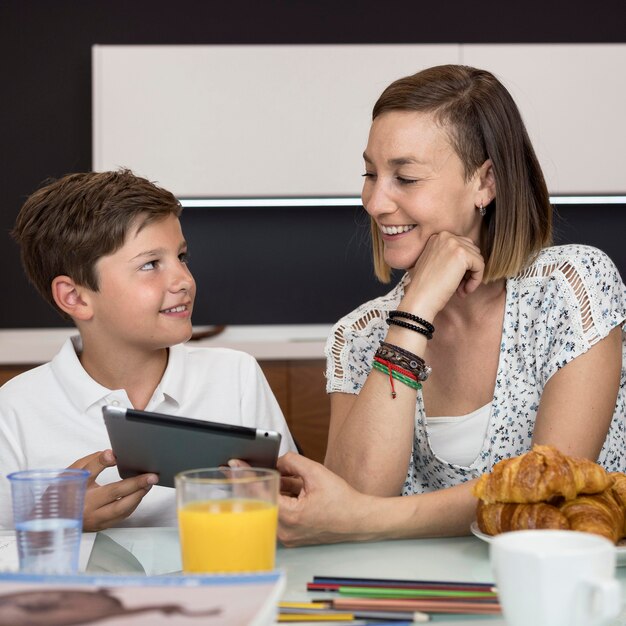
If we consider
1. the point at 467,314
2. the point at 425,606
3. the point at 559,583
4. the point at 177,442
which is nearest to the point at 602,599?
the point at 559,583

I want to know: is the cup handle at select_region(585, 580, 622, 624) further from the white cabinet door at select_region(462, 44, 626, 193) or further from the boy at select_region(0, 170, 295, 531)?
the white cabinet door at select_region(462, 44, 626, 193)

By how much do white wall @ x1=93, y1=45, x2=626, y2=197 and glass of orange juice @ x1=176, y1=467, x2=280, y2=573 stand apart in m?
2.80

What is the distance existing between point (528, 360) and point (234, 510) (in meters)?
0.94

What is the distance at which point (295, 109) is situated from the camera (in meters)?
3.56

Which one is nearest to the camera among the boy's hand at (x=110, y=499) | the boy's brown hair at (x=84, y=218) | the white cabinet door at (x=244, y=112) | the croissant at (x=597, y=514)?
the croissant at (x=597, y=514)

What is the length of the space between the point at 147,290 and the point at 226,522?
939 mm

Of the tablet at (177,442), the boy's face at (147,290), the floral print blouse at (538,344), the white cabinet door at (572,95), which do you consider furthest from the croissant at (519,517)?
the white cabinet door at (572,95)

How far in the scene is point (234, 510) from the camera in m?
0.83

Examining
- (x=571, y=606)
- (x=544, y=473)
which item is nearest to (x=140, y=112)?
(x=544, y=473)

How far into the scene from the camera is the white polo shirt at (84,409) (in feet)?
5.31

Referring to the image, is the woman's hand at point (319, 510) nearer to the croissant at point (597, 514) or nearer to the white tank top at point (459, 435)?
the croissant at point (597, 514)

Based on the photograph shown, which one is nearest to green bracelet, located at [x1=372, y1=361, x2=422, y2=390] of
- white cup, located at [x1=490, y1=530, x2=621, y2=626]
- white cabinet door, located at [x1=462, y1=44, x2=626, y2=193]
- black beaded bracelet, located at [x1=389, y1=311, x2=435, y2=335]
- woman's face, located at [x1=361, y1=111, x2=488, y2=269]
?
black beaded bracelet, located at [x1=389, y1=311, x2=435, y2=335]

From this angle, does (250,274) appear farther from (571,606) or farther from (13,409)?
(571,606)

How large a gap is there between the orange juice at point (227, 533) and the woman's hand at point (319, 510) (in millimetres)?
285
